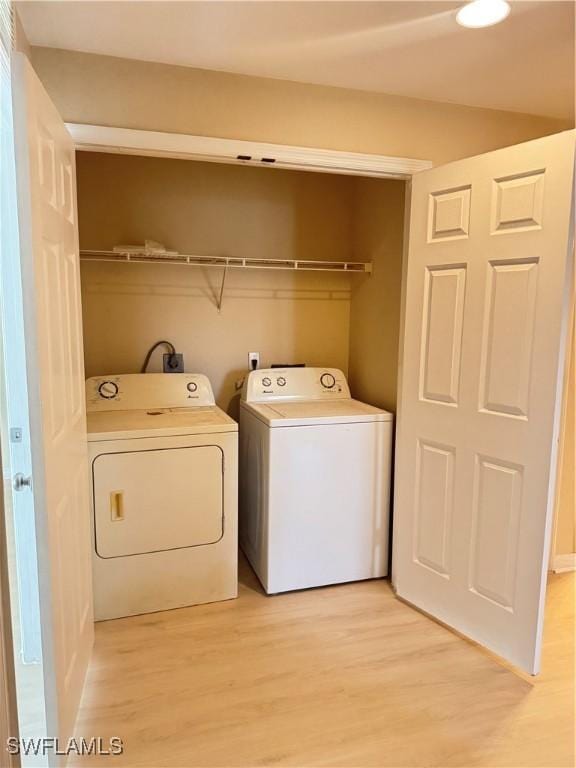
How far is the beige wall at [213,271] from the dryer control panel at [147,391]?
20 centimetres

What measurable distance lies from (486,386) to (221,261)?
158 cm

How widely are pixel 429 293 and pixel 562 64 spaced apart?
98cm

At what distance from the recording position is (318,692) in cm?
191

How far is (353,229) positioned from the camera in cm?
328

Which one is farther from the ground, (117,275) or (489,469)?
(117,275)

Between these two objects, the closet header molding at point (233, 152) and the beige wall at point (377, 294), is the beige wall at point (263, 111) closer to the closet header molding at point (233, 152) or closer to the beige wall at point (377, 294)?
the closet header molding at point (233, 152)

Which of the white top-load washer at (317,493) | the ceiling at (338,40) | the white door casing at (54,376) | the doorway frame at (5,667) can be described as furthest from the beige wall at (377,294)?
the doorway frame at (5,667)

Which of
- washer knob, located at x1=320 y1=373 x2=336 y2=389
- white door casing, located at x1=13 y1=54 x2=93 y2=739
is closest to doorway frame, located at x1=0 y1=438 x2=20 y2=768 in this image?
white door casing, located at x1=13 y1=54 x2=93 y2=739

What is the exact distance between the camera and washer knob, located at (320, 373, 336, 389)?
3105 mm

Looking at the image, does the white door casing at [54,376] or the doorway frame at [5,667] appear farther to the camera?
the white door casing at [54,376]

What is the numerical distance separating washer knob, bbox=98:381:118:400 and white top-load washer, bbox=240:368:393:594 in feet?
2.39

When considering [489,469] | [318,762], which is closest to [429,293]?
[489,469]

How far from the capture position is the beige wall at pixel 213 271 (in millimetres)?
2873

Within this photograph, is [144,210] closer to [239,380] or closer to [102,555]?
[239,380]
